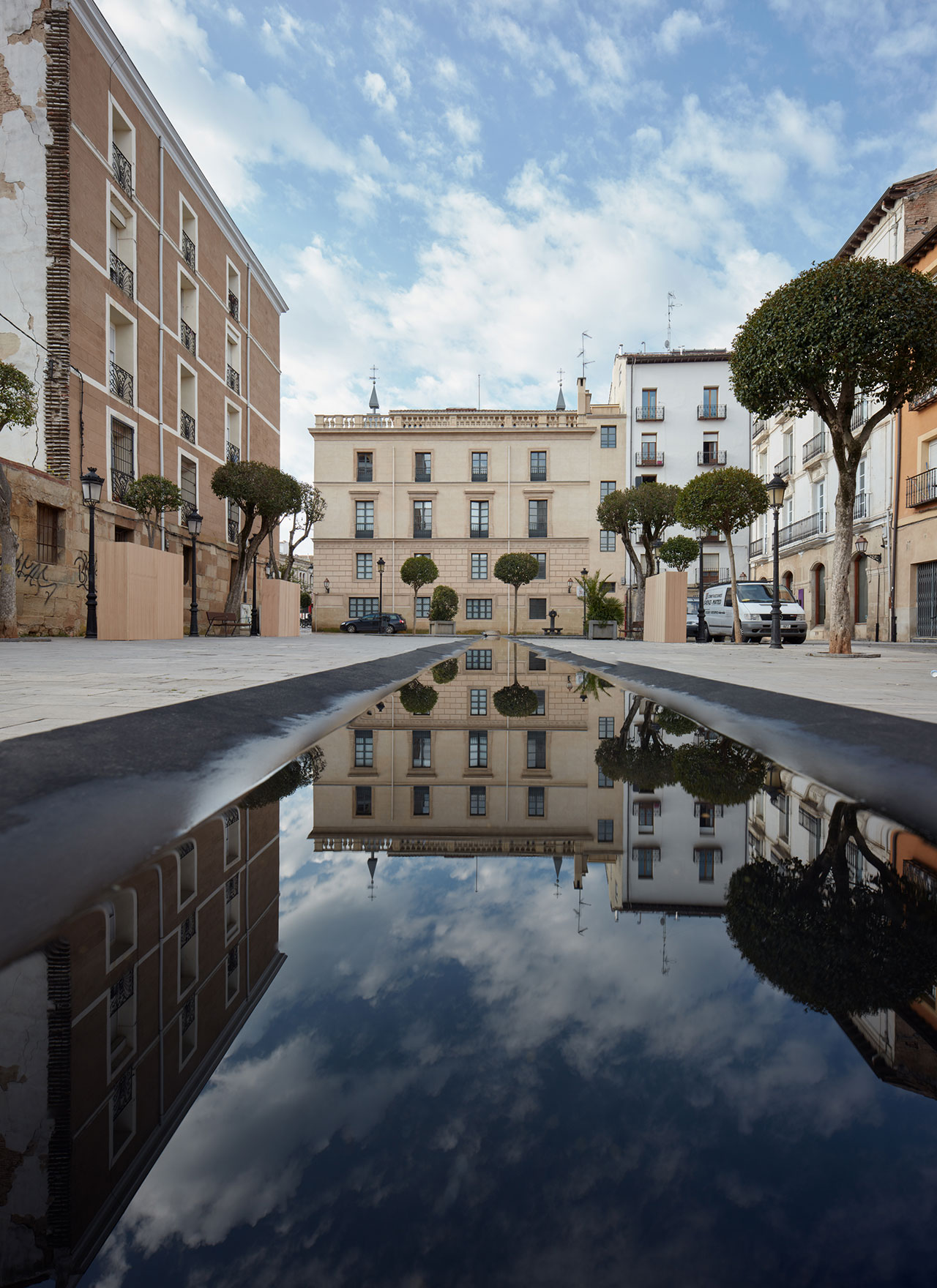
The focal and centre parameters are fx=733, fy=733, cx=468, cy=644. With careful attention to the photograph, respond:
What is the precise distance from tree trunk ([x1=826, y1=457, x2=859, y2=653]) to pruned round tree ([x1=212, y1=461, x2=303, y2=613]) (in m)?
15.7

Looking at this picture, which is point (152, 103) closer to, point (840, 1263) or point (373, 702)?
point (373, 702)

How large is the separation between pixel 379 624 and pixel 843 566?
1028 inches

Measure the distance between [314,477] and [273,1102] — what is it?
41113 mm

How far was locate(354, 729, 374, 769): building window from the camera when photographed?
256 centimetres

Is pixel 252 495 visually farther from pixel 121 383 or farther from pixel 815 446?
pixel 815 446

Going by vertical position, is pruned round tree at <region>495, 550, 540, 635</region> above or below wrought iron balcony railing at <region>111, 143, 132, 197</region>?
below

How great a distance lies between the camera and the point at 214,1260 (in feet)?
1.62

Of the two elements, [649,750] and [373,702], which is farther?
[373,702]

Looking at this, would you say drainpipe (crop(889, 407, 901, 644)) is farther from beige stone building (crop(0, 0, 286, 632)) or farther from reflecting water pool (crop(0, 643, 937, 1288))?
reflecting water pool (crop(0, 643, 937, 1288))

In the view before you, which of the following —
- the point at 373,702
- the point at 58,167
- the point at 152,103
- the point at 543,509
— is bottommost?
the point at 373,702

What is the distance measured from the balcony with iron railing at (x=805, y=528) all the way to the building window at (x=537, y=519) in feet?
43.3

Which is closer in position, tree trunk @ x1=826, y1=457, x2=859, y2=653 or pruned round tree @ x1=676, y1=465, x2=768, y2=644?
tree trunk @ x1=826, y1=457, x2=859, y2=653

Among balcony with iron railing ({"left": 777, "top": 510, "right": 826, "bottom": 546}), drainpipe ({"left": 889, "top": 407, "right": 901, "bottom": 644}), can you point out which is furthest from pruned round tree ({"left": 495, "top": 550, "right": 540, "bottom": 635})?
drainpipe ({"left": 889, "top": 407, "right": 901, "bottom": 644})

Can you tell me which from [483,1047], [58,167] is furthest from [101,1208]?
[58,167]
